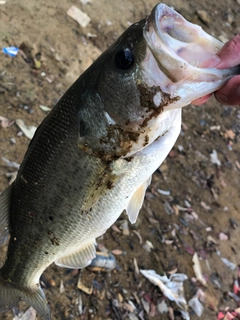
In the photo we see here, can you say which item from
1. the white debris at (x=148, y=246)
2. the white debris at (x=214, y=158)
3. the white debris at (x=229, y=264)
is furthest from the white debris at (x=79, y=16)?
the white debris at (x=229, y=264)

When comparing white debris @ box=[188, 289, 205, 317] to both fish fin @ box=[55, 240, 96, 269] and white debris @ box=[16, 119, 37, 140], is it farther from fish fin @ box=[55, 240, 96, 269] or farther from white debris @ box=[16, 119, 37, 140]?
white debris @ box=[16, 119, 37, 140]

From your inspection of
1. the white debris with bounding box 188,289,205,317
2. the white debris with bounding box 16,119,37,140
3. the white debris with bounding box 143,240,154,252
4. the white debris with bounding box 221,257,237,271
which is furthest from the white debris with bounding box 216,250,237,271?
the white debris with bounding box 16,119,37,140

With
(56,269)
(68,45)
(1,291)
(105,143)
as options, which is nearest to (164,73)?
Answer: (105,143)

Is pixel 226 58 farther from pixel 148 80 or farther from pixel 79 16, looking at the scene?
A: pixel 79 16

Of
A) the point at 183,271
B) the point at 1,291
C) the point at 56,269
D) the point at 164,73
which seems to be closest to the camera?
the point at 164,73

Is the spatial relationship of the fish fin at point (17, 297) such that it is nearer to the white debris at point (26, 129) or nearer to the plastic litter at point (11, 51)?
the white debris at point (26, 129)

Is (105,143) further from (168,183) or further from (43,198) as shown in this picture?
(168,183)

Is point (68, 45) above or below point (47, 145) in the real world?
below

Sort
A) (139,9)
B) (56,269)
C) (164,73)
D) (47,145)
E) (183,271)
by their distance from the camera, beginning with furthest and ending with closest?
(139,9) < (183,271) < (56,269) < (47,145) < (164,73)
